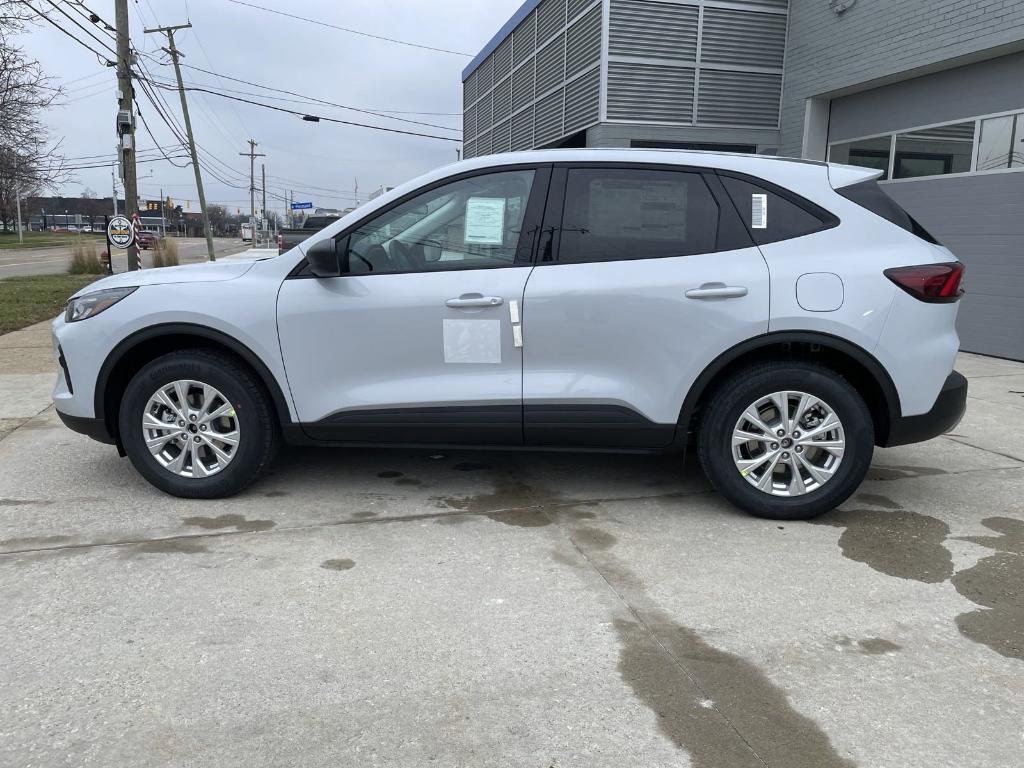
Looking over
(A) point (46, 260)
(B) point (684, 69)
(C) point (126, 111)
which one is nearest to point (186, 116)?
(A) point (46, 260)

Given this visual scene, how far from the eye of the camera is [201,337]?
416cm

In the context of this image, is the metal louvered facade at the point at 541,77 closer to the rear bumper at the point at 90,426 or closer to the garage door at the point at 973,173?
the garage door at the point at 973,173

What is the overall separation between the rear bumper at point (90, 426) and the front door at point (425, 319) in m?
1.09

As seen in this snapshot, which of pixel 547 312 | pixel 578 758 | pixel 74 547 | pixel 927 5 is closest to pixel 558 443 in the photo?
pixel 547 312

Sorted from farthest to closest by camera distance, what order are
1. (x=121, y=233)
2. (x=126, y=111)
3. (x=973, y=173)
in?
(x=126, y=111) < (x=121, y=233) < (x=973, y=173)

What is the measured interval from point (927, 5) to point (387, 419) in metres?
9.48

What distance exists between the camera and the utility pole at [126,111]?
58.7 ft

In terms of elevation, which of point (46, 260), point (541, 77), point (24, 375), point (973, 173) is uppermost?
point (541, 77)

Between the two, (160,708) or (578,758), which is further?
(160,708)

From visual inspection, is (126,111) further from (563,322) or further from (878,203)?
(878,203)

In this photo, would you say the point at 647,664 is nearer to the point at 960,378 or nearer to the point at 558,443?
the point at 558,443

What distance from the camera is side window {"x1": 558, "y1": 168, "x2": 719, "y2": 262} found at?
3.97m

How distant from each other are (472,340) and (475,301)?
0.65ft

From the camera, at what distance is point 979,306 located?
9711 millimetres
